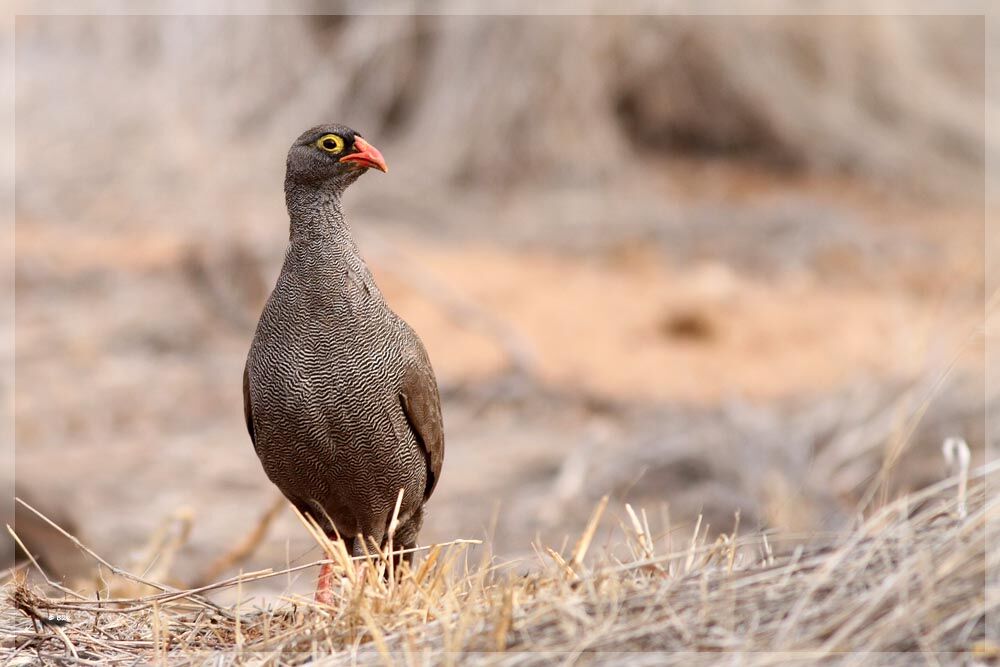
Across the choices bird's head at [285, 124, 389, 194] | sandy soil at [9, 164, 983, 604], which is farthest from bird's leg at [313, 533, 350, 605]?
sandy soil at [9, 164, 983, 604]

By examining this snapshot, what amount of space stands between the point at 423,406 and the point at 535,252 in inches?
458

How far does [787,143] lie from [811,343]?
6.16m

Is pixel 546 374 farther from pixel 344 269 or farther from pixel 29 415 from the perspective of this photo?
pixel 344 269

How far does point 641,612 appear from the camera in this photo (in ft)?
9.85

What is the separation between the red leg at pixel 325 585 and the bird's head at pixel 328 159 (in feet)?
4.09

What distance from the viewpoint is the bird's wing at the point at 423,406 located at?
423 centimetres

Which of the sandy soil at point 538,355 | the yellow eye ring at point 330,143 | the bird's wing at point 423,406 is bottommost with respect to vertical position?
the sandy soil at point 538,355

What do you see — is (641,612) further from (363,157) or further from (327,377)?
(363,157)

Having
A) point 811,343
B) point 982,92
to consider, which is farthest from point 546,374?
point 982,92

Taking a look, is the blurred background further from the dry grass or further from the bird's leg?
the dry grass

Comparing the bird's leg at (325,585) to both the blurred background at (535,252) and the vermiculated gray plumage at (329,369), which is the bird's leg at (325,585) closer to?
the vermiculated gray plumage at (329,369)

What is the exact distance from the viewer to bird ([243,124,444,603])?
13.1 feet

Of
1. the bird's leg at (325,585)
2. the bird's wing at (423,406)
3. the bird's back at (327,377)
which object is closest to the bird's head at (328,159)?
the bird's back at (327,377)

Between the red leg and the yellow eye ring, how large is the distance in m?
1.35
